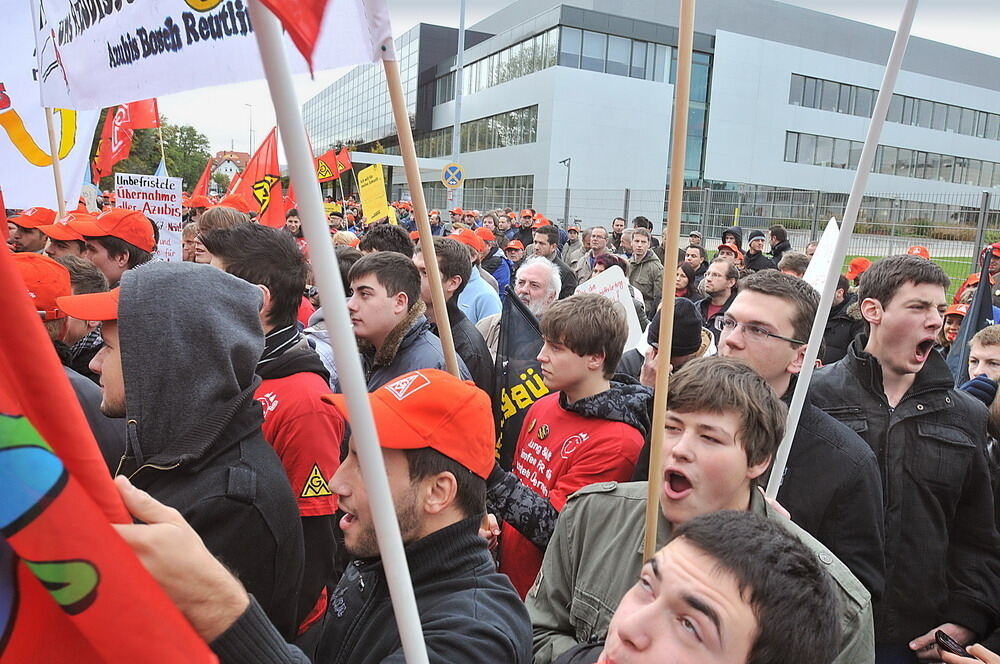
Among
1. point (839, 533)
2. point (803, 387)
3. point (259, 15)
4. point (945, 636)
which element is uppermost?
point (259, 15)

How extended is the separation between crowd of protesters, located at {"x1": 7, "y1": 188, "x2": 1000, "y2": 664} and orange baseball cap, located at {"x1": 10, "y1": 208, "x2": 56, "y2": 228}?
2.80m

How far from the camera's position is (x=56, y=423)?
0.77 m

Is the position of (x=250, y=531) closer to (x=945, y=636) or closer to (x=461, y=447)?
(x=461, y=447)

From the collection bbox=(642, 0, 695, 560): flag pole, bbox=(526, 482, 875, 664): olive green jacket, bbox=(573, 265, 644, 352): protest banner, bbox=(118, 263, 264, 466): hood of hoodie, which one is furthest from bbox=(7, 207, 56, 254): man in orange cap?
bbox=(642, 0, 695, 560): flag pole

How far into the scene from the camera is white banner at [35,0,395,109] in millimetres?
2092

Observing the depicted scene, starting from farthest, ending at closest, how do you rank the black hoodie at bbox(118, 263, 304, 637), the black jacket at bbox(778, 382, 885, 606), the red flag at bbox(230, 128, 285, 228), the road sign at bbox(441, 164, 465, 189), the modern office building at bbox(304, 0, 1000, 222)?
the modern office building at bbox(304, 0, 1000, 222)
the road sign at bbox(441, 164, 465, 189)
the red flag at bbox(230, 128, 285, 228)
the black jacket at bbox(778, 382, 885, 606)
the black hoodie at bbox(118, 263, 304, 637)

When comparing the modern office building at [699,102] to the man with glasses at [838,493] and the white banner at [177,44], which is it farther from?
the man with glasses at [838,493]

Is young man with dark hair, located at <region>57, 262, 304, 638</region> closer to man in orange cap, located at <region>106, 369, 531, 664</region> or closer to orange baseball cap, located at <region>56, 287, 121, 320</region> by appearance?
orange baseball cap, located at <region>56, 287, 121, 320</region>

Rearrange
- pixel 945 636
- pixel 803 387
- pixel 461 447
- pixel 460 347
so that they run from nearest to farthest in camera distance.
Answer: pixel 461 447, pixel 803 387, pixel 945 636, pixel 460 347

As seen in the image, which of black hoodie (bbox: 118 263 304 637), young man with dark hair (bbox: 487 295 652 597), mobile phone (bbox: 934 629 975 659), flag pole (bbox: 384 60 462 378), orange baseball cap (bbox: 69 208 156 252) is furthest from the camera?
orange baseball cap (bbox: 69 208 156 252)

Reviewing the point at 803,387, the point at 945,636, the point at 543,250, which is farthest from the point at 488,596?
the point at 543,250

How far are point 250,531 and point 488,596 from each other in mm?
682

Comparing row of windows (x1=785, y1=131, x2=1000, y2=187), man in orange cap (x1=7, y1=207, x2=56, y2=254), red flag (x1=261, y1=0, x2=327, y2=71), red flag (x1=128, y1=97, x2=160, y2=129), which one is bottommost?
man in orange cap (x1=7, y1=207, x2=56, y2=254)

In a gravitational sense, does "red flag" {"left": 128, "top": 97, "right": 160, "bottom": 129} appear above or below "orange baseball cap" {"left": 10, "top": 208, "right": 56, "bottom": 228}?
above
